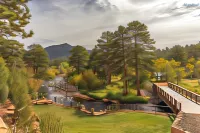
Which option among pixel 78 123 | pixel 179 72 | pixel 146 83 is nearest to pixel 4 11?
pixel 78 123

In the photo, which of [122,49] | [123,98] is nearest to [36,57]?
[122,49]

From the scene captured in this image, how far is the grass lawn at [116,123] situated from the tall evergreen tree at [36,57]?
87.4ft

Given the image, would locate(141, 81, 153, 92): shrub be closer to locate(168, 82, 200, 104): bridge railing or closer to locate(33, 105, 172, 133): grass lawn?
locate(168, 82, 200, 104): bridge railing

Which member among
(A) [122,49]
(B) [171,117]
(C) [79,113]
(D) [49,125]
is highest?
(A) [122,49]

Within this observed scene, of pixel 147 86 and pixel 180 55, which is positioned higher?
pixel 180 55

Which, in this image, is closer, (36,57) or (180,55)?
(36,57)

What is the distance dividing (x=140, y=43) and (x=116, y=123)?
1553cm

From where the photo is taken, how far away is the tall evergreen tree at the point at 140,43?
1013 inches

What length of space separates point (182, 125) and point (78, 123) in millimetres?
6952

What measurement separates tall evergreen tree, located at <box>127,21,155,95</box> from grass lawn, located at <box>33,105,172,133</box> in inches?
483

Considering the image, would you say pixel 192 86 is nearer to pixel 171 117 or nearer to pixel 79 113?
pixel 171 117

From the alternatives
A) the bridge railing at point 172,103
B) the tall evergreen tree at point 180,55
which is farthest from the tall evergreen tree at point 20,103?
the tall evergreen tree at point 180,55

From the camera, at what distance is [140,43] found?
26.1 m

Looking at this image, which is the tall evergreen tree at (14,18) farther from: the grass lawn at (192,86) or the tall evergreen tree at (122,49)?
the grass lawn at (192,86)
